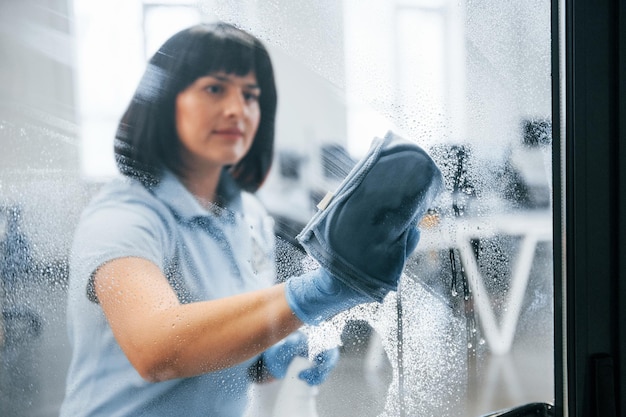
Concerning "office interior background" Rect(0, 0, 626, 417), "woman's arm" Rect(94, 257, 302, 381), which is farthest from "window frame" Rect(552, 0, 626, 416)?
"woman's arm" Rect(94, 257, 302, 381)

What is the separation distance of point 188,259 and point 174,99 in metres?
0.22

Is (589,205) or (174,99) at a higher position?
(174,99)

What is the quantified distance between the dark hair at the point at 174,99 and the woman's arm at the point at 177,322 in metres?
0.14

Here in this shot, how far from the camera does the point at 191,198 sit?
762 mm

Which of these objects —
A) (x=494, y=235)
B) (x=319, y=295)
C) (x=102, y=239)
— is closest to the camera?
(x=102, y=239)

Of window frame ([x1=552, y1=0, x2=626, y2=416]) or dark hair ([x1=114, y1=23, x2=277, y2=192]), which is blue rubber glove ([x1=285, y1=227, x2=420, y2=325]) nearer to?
dark hair ([x1=114, y1=23, x2=277, y2=192])

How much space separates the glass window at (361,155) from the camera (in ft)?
2.32

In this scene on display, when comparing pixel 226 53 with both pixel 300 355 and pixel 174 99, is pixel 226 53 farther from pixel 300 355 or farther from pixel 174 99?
pixel 300 355

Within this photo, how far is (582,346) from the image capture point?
949 millimetres

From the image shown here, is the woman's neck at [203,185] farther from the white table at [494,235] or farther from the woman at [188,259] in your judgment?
the white table at [494,235]

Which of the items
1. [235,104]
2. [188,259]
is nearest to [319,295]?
[188,259]

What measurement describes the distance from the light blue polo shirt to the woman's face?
36 millimetres

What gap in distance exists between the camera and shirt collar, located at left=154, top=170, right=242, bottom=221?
2.44 ft

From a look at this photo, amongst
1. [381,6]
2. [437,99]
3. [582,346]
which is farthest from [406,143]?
[582,346]
